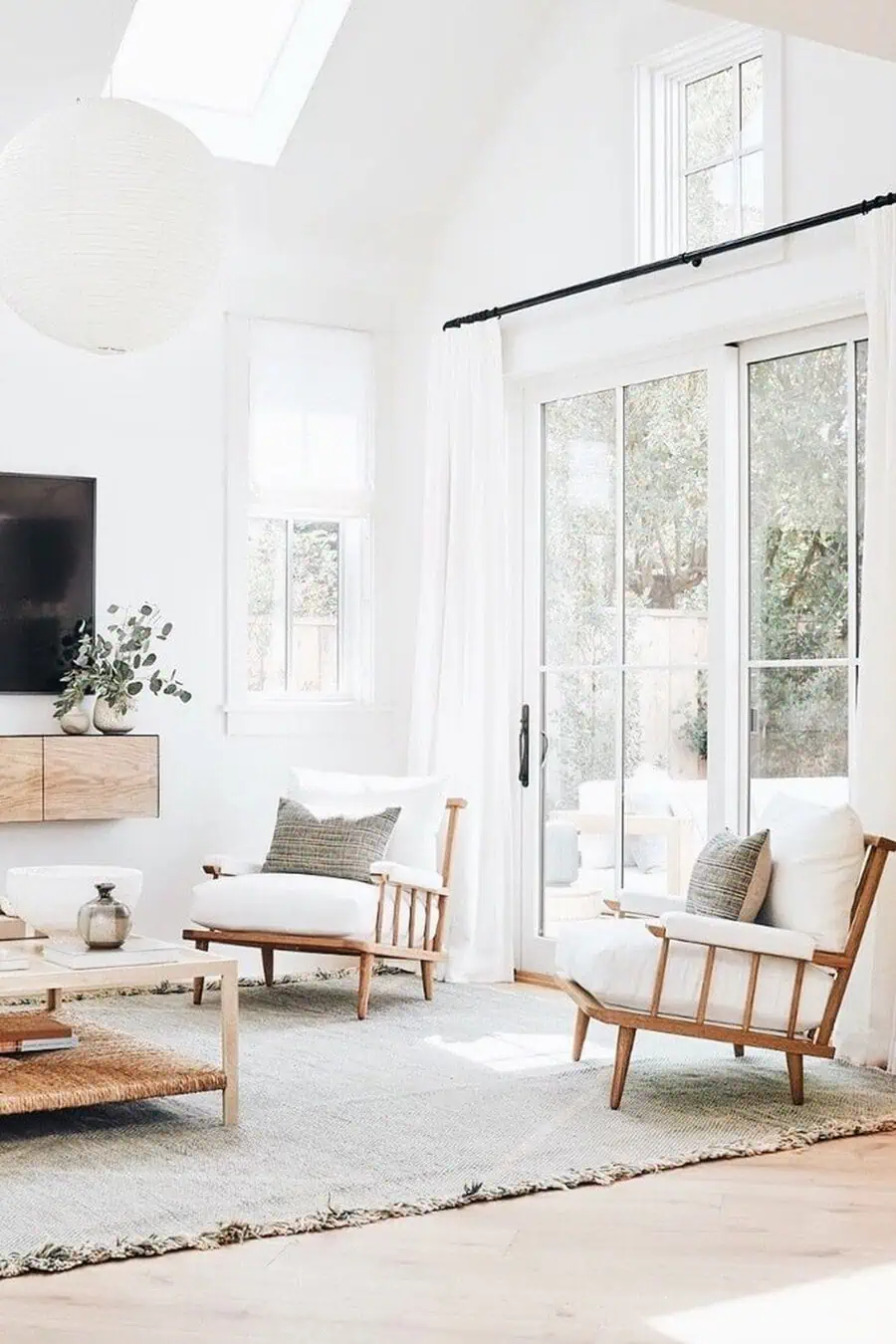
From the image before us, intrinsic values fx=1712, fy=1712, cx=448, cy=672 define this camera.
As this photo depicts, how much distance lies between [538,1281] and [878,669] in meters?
2.42

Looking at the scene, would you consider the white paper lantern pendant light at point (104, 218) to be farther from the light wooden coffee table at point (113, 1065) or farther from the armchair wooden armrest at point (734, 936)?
the armchair wooden armrest at point (734, 936)

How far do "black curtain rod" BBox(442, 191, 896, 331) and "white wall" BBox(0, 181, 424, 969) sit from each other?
2.91 ft

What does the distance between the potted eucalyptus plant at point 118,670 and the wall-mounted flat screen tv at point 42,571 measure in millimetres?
98

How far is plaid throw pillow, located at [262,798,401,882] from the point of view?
19.4ft

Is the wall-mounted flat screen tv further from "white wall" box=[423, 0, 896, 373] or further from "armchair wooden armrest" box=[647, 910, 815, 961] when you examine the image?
"armchair wooden armrest" box=[647, 910, 815, 961]

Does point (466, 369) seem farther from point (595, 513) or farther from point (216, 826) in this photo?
point (216, 826)

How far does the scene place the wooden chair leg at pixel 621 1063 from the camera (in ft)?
14.1

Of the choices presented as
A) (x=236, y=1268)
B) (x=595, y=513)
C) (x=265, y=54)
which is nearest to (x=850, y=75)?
(x=595, y=513)

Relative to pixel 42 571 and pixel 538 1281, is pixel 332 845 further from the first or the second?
pixel 538 1281

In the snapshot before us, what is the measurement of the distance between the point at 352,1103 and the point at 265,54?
A: 4149 millimetres

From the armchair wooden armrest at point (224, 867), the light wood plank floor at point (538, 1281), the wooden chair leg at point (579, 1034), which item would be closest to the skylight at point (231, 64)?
the armchair wooden armrest at point (224, 867)

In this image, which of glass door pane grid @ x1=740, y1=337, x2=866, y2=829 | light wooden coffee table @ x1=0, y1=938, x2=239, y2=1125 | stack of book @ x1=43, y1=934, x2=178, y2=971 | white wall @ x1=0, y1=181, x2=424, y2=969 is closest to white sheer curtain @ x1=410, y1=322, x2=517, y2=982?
white wall @ x1=0, y1=181, x2=424, y2=969

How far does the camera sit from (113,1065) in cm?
416

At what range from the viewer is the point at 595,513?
21.0 feet
